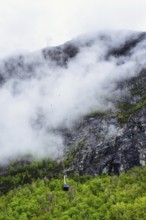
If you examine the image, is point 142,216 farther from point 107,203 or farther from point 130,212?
point 107,203

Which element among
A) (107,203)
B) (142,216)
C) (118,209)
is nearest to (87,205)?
(107,203)

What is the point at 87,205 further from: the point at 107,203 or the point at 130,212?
the point at 130,212

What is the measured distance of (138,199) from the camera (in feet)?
641

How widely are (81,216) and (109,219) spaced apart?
48.9 ft

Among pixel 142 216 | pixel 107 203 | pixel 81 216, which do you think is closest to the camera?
pixel 142 216

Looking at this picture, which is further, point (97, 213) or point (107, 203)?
point (107, 203)

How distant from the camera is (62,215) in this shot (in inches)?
7569

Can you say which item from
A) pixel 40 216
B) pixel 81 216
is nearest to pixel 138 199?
pixel 81 216

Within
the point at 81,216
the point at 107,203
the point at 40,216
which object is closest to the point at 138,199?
the point at 107,203

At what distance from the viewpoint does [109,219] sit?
17825 centimetres

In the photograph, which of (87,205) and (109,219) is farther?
(87,205)

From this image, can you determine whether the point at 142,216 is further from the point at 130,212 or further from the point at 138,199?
the point at 138,199

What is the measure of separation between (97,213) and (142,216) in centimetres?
2343

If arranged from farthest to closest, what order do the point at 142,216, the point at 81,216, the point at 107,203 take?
the point at 107,203 < the point at 81,216 < the point at 142,216
